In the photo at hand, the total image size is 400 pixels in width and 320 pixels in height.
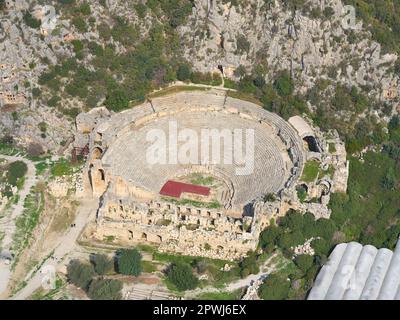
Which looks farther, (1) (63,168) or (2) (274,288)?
(1) (63,168)

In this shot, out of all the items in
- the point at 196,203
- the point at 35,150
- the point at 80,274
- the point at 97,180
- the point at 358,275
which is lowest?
the point at 80,274

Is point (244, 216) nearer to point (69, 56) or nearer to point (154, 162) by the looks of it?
point (154, 162)

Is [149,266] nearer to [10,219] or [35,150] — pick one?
[10,219]

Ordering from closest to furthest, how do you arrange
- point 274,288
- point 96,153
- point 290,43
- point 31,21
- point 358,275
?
point 274,288, point 358,275, point 96,153, point 31,21, point 290,43

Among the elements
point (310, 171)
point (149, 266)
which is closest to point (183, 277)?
point (149, 266)

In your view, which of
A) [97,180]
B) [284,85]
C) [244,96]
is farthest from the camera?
[244,96]

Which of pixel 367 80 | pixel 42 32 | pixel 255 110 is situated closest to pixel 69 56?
pixel 42 32

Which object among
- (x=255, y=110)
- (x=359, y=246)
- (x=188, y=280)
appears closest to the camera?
(x=188, y=280)
